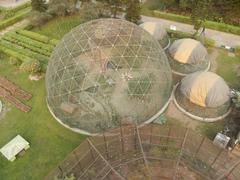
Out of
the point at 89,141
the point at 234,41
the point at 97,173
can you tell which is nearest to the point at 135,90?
the point at 89,141

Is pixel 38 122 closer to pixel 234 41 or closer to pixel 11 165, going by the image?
pixel 11 165

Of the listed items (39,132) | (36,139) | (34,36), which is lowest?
(36,139)

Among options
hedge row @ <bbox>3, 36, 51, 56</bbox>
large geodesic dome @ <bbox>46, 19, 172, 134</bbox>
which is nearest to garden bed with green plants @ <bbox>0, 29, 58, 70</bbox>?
hedge row @ <bbox>3, 36, 51, 56</bbox>

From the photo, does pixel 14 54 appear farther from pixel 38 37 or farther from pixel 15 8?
pixel 15 8

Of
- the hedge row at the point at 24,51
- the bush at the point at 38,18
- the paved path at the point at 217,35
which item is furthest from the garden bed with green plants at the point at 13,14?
the paved path at the point at 217,35

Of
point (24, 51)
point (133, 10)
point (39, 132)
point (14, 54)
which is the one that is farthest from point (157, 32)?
point (14, 54)

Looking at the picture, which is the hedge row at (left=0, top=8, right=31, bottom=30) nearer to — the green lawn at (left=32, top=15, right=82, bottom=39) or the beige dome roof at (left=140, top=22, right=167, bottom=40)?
the green lawn at (left=32, top=15, right=82, bottom=39)
